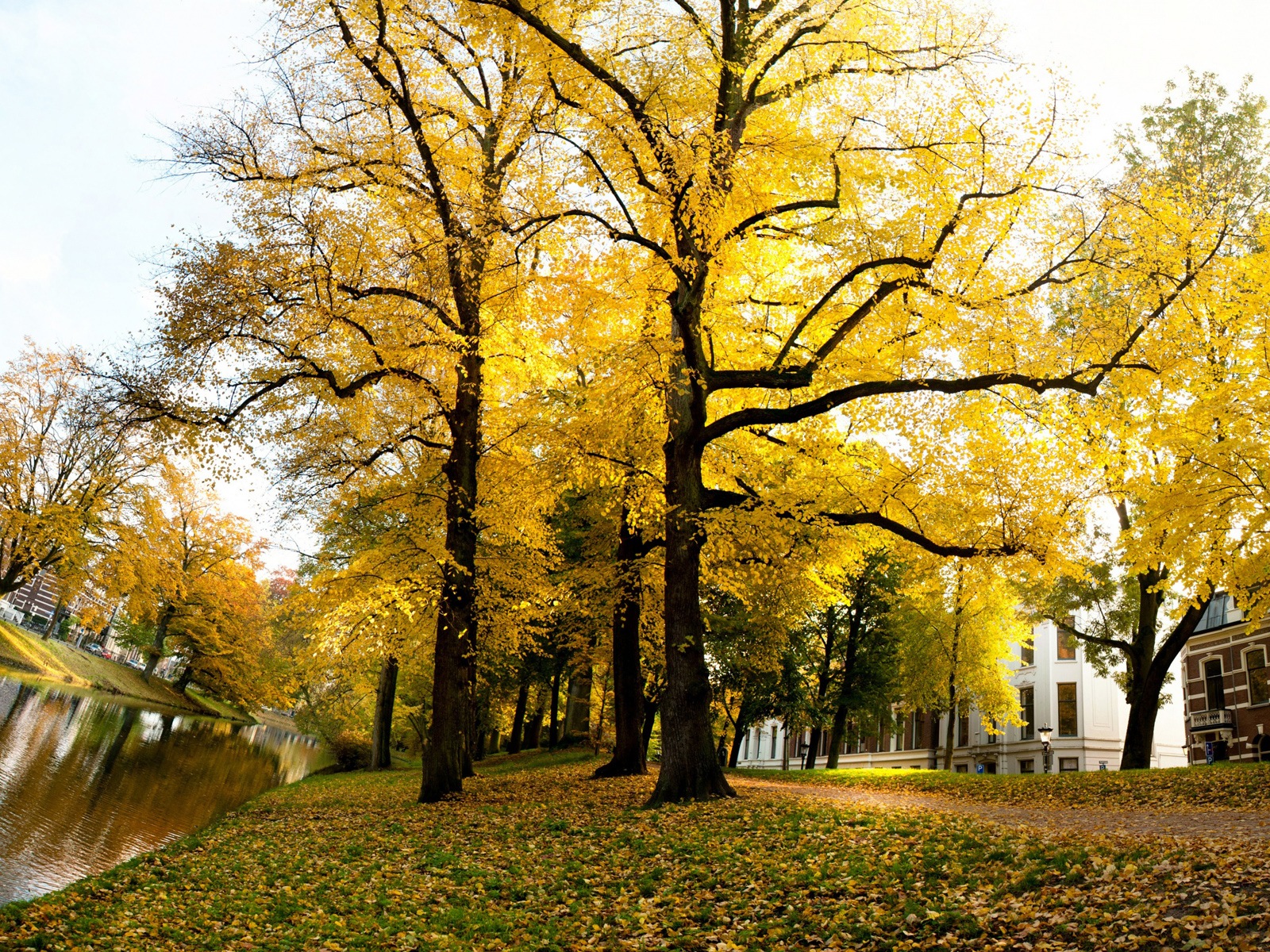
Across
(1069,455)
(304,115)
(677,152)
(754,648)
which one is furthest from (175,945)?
(754,648)

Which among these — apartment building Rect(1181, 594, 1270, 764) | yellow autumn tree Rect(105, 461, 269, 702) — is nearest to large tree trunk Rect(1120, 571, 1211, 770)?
apartment building Rect(1181, 594, 1270, 764)

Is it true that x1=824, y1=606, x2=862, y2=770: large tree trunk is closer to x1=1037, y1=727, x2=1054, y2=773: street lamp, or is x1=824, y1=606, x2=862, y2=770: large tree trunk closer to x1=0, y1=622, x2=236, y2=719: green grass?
x1=1037, y1=727, x2=1054, y2=773: street lamp

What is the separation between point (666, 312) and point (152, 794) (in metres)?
13.5

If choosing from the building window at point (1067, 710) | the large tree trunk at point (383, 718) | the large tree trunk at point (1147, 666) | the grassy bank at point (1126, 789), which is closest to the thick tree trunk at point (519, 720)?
the large tree trunk at point (383, 718)

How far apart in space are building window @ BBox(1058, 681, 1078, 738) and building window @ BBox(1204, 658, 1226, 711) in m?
10.5

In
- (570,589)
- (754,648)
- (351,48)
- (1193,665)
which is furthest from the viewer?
(1193,665)

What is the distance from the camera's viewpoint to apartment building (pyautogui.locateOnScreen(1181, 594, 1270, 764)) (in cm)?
3067

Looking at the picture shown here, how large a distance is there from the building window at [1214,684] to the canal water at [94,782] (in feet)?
111

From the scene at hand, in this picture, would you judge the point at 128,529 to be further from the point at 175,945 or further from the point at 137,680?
the point at 175,945

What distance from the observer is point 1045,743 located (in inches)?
1550

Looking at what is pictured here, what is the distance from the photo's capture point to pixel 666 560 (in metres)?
13.7

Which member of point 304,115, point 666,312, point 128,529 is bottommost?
point 128,529

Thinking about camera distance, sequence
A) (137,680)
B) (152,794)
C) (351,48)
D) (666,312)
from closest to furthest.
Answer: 1. (351,48)
2. (666,312)
3. (152,794)
4. (137,680)

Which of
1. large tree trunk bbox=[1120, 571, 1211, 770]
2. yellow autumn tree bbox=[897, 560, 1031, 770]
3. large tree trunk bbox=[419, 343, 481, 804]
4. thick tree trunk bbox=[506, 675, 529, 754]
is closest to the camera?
large tree trunk bbox=[419, 343, 481, 804]
